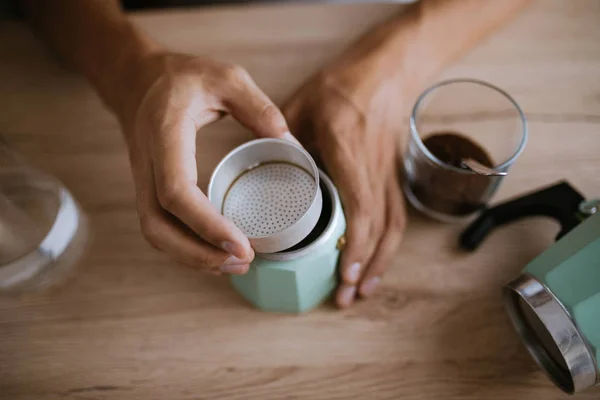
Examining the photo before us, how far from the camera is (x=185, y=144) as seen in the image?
0.49 m

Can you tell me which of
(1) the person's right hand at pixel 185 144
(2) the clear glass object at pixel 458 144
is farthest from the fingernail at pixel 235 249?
(2) the clear glass object at pixel 458 144

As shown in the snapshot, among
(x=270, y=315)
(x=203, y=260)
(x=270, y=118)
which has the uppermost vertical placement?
(x=270, y=118)

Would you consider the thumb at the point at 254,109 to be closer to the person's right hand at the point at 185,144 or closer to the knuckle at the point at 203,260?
the person's right hand at the point at 185,144

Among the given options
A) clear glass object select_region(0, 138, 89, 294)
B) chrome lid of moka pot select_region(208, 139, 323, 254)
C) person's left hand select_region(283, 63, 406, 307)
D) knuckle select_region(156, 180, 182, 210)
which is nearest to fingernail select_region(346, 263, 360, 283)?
person's left hand select_region(283, 63, 406, 307)

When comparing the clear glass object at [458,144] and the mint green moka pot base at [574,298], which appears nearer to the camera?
the mint green moka pot base at [574,298]

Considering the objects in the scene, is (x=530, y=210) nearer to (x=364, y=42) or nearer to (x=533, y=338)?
(x=533, y=338)

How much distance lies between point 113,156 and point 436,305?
0.45 m

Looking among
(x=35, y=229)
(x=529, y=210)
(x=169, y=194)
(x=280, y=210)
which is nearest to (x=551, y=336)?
(x=529, y=210)

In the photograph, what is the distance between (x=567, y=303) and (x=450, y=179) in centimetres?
17

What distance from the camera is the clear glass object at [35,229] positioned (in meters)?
0.56

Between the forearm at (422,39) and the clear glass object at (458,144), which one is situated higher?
the forearm at (422,39)

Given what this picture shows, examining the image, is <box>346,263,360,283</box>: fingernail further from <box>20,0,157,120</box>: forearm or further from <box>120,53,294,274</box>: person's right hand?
<box>20,0,157,120</box>: forearm

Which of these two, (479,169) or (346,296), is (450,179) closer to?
(479,169)

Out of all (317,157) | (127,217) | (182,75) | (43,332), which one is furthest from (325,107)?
(43,332)
